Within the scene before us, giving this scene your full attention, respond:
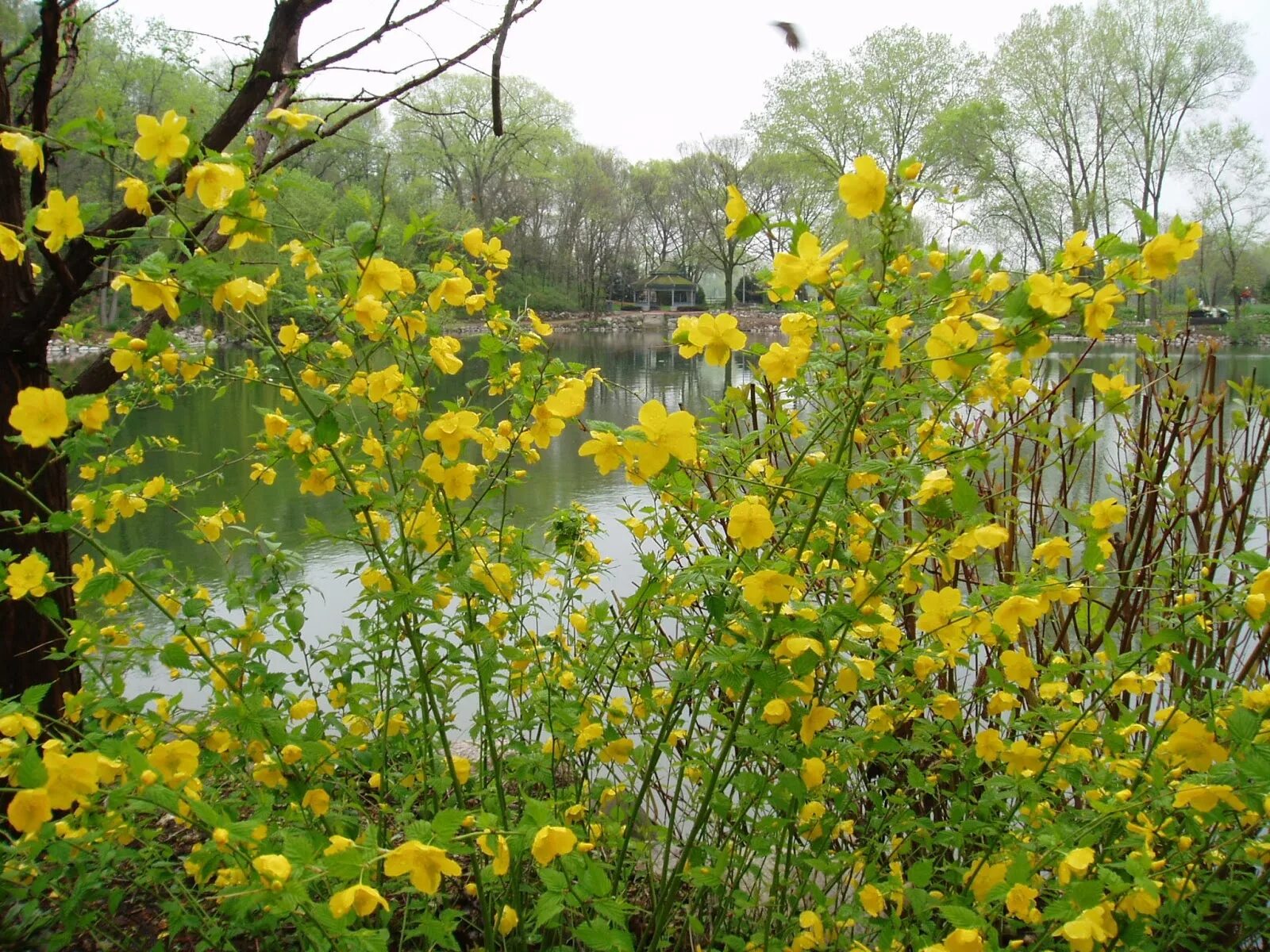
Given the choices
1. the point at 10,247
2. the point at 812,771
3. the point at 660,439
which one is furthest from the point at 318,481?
the point at 812,771

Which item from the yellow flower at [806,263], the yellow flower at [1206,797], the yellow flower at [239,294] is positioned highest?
the yellow flower at [806,263]

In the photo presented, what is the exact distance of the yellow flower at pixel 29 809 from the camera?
871 mm

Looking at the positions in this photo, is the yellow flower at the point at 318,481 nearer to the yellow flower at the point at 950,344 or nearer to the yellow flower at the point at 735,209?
the yellow flower at the point at 735,209

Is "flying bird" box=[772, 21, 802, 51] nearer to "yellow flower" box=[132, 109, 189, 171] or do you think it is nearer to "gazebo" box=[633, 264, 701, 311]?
"yellow flower" box=[132, 109, 189, 171]

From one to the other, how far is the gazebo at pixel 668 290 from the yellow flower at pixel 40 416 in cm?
4462

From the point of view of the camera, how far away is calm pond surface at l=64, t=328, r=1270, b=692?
3.20m

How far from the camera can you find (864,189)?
97 centimetres

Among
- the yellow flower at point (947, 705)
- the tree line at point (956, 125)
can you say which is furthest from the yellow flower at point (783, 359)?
the tree line at point (956, 125)

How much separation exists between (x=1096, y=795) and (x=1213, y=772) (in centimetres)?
33

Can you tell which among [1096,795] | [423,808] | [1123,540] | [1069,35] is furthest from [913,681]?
[1069,35]

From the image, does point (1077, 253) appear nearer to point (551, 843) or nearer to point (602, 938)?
point (551, 843)

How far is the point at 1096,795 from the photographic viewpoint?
128 cm

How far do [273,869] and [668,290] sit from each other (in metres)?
50.2

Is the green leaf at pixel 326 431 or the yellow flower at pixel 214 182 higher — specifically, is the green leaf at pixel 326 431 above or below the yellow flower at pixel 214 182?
below
